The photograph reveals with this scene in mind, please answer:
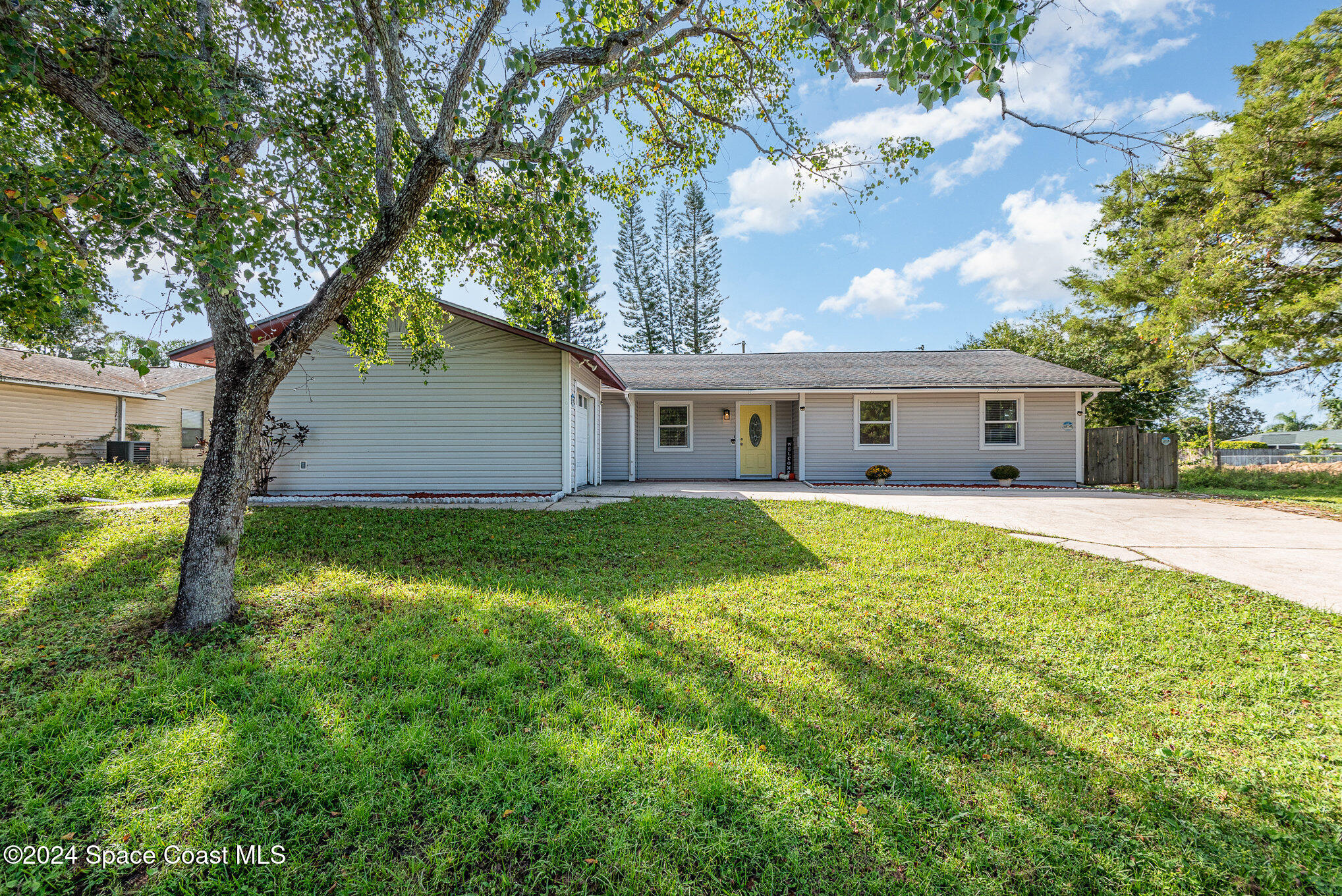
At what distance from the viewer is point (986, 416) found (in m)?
12.8

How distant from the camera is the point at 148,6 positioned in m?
3.77

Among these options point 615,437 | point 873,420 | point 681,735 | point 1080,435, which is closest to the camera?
point 681,735

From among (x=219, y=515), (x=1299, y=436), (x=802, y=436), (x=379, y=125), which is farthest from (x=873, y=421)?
(x=1299, y=436)

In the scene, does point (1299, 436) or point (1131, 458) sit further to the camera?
point (1299, 436)

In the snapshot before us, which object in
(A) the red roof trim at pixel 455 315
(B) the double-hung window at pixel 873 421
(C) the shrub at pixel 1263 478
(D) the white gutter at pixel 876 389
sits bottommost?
(C) the shrub at pixel 1263 478

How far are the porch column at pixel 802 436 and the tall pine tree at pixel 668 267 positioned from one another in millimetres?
14481

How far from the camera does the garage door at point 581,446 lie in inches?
396

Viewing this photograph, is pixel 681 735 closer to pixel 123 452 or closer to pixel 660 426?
pixel 660 426

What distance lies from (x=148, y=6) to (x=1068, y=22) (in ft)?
21.4

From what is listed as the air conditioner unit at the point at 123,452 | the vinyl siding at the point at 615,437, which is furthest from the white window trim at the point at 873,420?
the air conditioner unit at the point at 123,452

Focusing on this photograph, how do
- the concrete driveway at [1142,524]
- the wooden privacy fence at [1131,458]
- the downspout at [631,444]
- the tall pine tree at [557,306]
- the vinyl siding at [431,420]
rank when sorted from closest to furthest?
the tall pine tree at [557,306]
the concrete driveway at [1142,524]
the vinyl siding at [431,420]
the wooden privacy fence at [1131,458]
the downspout at [631,444]

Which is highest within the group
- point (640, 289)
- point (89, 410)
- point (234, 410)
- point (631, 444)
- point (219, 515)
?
point (640, 289)

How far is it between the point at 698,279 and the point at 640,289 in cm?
304

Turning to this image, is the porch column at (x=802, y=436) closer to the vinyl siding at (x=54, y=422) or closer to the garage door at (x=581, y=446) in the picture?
the garage door at (x=581, y=446)
